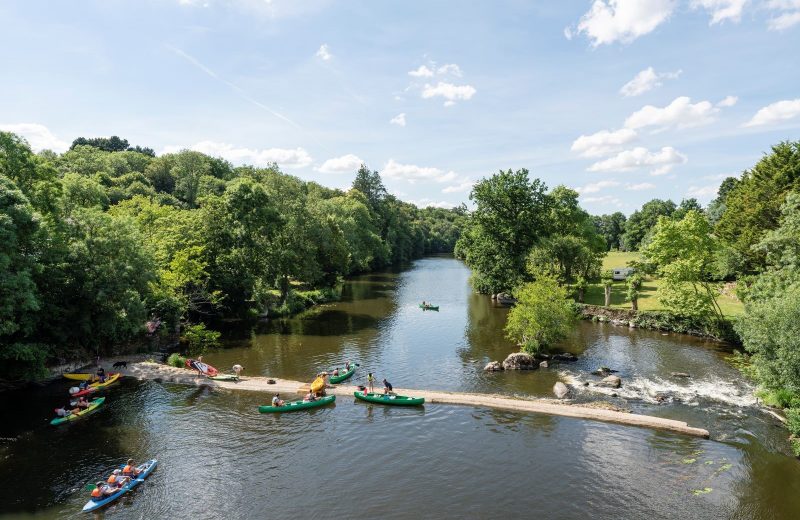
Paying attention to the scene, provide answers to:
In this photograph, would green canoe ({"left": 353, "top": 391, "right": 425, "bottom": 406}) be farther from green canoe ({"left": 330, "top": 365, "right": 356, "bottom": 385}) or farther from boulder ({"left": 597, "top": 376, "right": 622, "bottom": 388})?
boulder ({"left": 597, "top": 376, "right": 622, "bottom": 388})

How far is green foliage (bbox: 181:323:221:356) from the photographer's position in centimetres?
4803

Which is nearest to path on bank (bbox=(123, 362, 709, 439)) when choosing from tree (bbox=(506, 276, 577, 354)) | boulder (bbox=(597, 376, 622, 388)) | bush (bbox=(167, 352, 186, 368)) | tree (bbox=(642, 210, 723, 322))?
bush (bbox=(167, 352, 186, 368))

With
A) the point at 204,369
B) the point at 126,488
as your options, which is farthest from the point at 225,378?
the point at 126,488

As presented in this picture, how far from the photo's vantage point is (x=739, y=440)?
1125 inches

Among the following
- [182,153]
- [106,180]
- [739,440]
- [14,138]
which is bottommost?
[739,440]

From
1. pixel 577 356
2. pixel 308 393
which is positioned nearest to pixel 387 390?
pixel 308 393

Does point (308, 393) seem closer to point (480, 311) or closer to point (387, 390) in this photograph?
point (387, 390)

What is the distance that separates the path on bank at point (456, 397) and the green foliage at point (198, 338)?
6.96m

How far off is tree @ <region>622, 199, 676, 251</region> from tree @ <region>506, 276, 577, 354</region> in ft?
316

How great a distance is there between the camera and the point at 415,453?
91.2ft

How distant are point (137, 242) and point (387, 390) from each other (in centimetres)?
2651

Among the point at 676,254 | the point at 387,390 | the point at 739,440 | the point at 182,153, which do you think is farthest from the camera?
the point at 182,153

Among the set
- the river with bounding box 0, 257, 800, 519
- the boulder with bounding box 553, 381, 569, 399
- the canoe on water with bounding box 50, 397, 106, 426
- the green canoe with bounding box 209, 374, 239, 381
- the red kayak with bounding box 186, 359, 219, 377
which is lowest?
the river with bounding box 0, 257, 800, 519

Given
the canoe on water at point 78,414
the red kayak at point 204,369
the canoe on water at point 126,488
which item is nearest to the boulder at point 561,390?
the canoe on water at point 126,488
